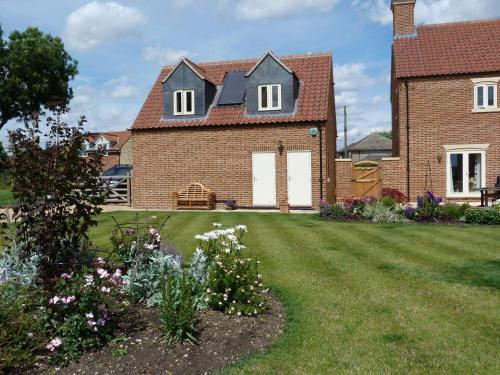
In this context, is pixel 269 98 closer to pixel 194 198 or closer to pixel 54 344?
pixel 194 198

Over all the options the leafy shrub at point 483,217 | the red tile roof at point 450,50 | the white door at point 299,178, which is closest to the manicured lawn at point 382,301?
the leafy shrub at point 483,217

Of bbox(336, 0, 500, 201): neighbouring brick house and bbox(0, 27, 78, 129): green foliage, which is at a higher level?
bbox(0, 27, 78, 129): green foliage

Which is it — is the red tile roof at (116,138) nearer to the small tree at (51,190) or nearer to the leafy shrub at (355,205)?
the leafy shrub at (355,205)

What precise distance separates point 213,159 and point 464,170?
473 inches

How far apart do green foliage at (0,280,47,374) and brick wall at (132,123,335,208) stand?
607 inches

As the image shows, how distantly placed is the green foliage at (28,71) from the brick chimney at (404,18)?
24.4m

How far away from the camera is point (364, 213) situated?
16.0 m

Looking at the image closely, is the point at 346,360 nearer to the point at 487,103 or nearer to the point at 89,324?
the point at 89,324

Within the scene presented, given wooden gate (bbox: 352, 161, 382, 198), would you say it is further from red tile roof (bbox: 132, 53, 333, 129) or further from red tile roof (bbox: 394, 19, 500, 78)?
red tile roof (bbox: 394, 19, 500, 78)

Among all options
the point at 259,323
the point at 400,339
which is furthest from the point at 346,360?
the point at 259,323

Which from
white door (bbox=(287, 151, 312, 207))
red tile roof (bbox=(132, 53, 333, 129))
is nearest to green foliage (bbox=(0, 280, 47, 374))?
white door (bbox=(287, 151, 312, 207))

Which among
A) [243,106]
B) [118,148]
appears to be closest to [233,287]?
[243,106]

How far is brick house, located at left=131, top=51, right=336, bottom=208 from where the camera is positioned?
2091cm

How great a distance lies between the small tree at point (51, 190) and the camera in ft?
17.6
